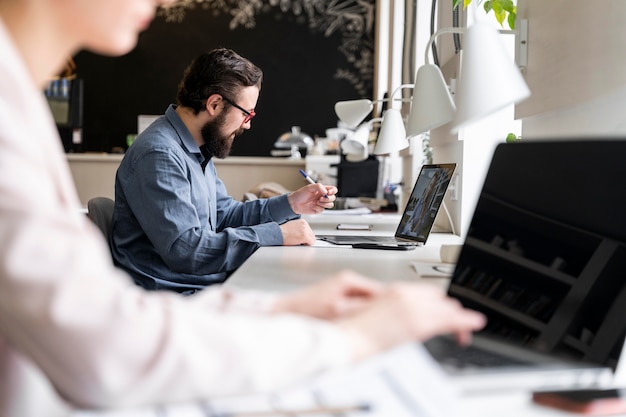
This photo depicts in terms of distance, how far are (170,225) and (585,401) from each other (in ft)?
5.11

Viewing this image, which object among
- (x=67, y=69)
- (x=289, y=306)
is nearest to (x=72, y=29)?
(x=289, y=306)

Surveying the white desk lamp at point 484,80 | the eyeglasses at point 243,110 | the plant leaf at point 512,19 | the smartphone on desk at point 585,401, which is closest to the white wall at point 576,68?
the plant leaf at point 512,19

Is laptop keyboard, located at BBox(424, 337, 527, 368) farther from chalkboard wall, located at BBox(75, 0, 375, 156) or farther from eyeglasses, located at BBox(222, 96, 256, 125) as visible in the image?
chalkboard wall, located at BBox(75, 0, 375, 156)

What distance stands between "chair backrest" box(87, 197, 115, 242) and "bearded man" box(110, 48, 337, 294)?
0.13 feet

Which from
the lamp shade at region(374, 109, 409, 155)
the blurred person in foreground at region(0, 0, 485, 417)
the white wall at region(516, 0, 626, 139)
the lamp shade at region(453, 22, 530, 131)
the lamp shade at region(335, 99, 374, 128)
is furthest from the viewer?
the lamp shade at region(335, 99, 374, 128)

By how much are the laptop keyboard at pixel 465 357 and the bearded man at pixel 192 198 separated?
4.31 feet

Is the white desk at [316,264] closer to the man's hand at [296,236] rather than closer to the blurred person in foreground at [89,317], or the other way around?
the man's hand at [296,236]

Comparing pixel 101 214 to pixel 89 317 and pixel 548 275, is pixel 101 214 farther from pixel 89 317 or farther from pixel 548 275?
pixel 89 317

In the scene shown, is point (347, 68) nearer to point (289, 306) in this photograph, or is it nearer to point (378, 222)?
point (378, 222)

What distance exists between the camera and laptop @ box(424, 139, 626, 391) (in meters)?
0.82

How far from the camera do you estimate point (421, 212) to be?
2.29 metres

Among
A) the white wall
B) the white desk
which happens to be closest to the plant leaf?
the white wall

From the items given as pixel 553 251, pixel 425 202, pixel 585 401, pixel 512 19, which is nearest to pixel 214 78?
pixel 425 202

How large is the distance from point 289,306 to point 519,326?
32 cm
